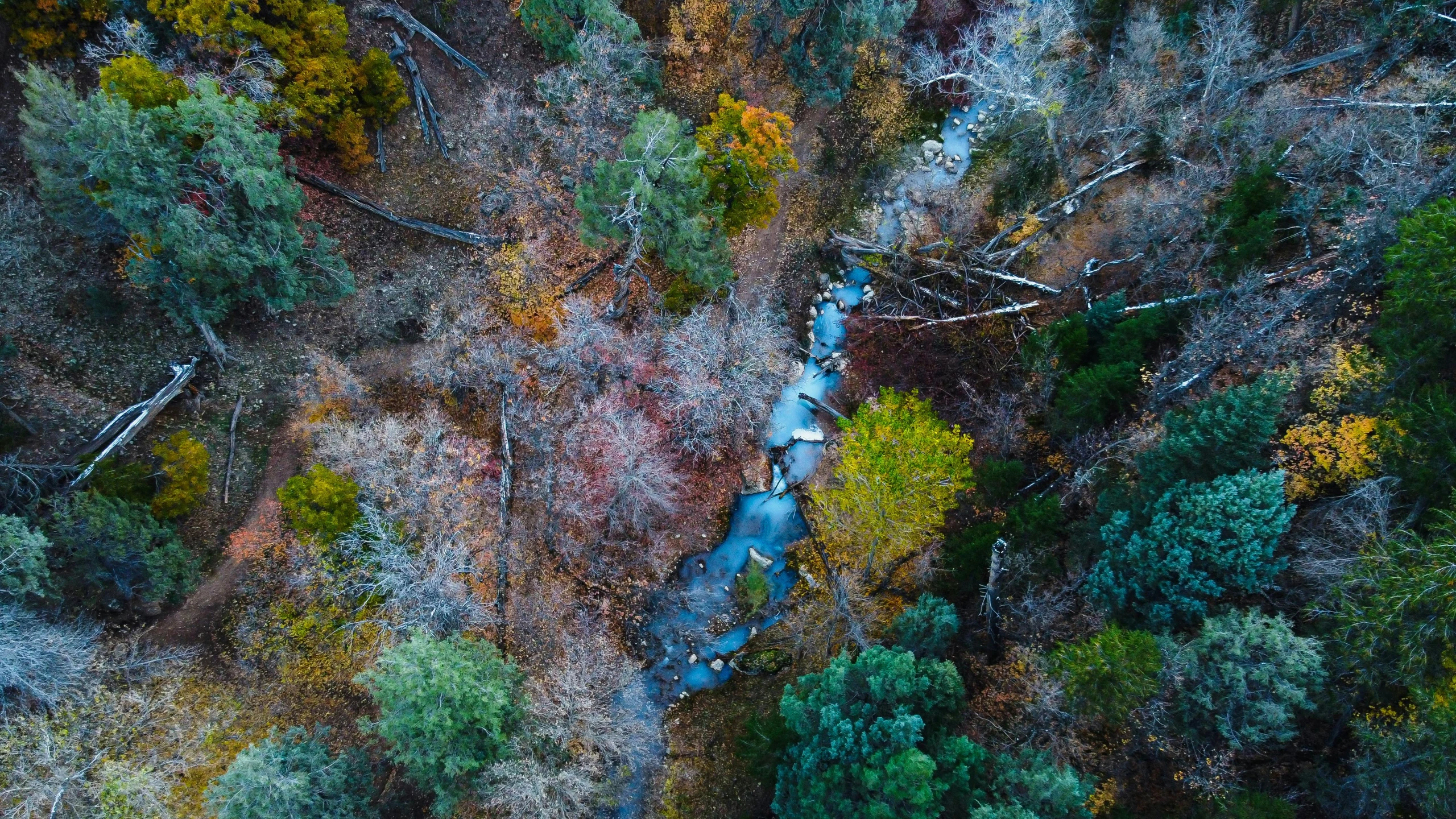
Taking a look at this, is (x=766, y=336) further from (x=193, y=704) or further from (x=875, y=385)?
(x=193, y=704)

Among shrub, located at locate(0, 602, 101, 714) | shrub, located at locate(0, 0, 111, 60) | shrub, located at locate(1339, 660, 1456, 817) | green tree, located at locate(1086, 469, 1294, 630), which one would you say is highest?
shrub, located at locate(0, 0, 111, 60)

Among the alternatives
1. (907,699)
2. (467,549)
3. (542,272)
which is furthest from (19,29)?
(907,699)

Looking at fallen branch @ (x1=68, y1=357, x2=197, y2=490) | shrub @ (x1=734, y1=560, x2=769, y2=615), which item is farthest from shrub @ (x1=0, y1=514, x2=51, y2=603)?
shrub @ (x1=734, y1=560, x2=769, y2=615)

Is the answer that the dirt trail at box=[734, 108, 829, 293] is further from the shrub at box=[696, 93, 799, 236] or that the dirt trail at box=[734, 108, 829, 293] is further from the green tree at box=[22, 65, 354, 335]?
the green tree at box=[22, 65, 354, 335]

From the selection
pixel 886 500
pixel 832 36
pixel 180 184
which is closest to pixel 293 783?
pixel 180 184

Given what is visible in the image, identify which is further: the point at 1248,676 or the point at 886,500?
the point at 886,500

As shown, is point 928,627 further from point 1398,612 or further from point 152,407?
point 152,407
